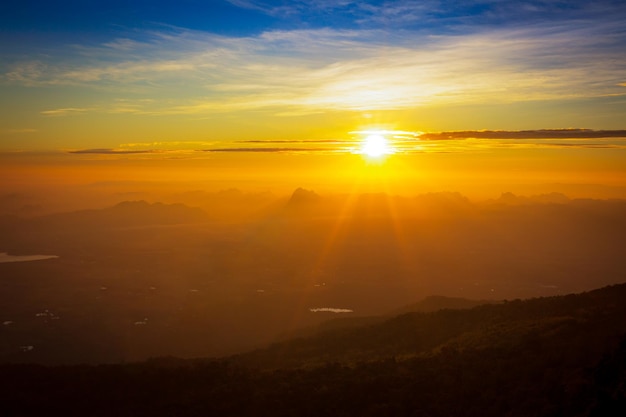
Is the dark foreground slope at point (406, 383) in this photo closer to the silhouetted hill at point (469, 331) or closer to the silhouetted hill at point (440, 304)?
the silhouetted hill at point (469, 331)

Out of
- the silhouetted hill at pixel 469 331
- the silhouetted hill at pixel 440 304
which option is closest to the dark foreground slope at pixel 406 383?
the silhouetted hill at pixel 469 331

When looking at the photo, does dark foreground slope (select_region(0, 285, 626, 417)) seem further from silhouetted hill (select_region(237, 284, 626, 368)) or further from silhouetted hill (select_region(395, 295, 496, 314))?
silhouetted hill (select_region(395, 295, 496, 314))

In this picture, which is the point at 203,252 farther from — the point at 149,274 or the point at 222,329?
the point at 222,329

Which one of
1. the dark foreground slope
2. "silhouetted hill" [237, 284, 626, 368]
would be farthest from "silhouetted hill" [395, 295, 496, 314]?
the dark foreground slope

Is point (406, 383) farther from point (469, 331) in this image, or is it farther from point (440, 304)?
point (440, 304)

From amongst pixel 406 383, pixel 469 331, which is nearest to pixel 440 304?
pixel 469 331

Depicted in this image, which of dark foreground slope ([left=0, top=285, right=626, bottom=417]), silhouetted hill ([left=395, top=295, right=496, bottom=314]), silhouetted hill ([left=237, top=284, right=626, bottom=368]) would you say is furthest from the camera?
silhouetted hill ([left=395, top=295, right=496, bottom=314])

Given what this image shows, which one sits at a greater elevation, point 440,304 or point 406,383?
point 406,383

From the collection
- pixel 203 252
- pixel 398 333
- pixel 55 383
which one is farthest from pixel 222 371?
pixel 203 252
